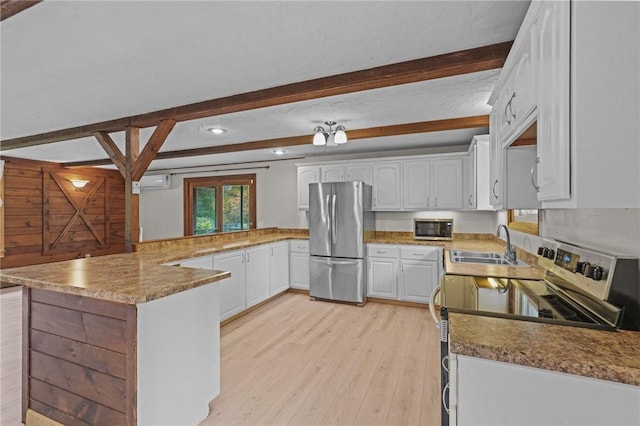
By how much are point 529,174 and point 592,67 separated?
1009 mm

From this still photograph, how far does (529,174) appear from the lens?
71.2 inches

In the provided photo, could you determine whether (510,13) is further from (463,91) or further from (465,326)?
(465,326)

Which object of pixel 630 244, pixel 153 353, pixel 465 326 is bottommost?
pixel 153 353

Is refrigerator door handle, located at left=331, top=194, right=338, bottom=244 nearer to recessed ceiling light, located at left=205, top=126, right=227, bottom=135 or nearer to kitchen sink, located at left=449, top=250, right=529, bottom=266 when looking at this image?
kitchen sink, located at left=449, top=250, right=529, bottom=266

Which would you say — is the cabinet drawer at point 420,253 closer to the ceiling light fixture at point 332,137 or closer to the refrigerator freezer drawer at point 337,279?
the refrigerator freezer drawer at point 337,279

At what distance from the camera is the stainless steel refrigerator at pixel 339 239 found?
4.22 meters

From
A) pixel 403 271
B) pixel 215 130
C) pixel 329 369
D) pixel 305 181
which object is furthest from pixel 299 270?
pixel 215 130

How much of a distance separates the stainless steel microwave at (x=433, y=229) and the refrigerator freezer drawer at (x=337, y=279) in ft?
3.52

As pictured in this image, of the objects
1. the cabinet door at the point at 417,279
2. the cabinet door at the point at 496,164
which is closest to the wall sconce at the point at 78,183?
the cabinet door at the point at 417,279

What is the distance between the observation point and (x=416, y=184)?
436 centimetres

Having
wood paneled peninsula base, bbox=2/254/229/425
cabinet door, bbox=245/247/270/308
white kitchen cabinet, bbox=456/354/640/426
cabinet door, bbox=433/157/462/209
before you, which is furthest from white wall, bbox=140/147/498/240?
white kitchen cabinet, bbox=456/354/640/426

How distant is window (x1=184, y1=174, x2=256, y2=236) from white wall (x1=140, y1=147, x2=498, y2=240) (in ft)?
0.49

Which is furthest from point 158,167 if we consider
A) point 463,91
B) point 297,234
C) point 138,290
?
point 463,91

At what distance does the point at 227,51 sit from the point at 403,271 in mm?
3389
